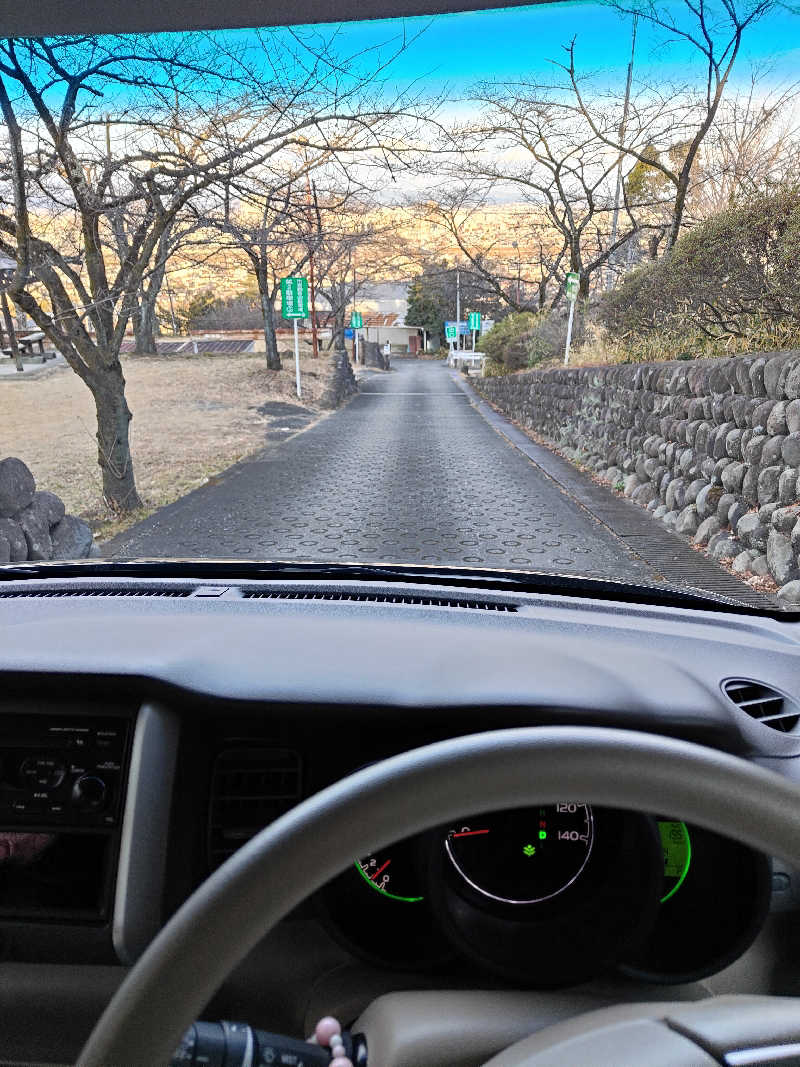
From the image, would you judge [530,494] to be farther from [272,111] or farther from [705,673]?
[705,673]

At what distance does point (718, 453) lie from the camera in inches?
160

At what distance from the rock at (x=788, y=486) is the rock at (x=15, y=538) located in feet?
11.1

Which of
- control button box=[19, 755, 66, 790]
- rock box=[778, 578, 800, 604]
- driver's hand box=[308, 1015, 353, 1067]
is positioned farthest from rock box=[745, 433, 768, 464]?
control button box=[19, 755, 66, 790]

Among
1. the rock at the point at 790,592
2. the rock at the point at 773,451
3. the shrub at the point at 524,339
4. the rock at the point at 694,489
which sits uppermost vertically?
the shrub at the point at 524,339

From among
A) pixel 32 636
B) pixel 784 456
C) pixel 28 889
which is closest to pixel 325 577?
pixel 32 636

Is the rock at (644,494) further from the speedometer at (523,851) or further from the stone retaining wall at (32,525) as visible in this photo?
the speedometer at (523,851)

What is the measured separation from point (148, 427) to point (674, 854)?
357 cm

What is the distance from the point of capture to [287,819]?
0.60 m

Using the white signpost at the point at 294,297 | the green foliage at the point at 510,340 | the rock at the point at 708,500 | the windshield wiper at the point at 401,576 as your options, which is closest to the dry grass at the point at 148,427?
the white signpost at the point at 294,297

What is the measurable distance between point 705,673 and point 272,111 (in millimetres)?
3481

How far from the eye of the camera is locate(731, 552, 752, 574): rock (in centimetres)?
321

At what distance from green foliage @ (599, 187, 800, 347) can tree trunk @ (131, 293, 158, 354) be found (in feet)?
11.8

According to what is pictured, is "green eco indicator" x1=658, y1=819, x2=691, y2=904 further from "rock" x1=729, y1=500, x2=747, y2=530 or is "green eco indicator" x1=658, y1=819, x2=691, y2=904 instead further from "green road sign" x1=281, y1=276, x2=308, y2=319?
"green road sign" x1=281, y1=276, x2=308, y2=319

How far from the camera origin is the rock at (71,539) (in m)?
3.06
